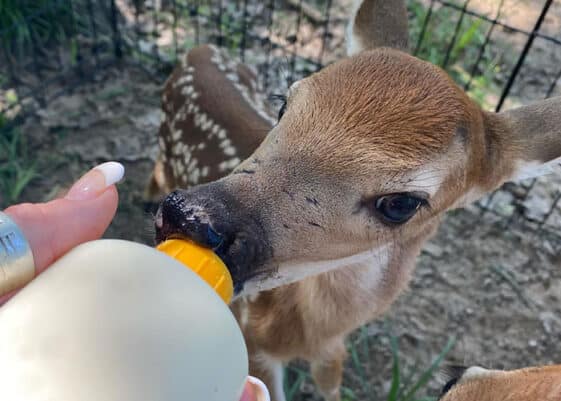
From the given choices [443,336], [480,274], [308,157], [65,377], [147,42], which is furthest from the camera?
[147,42]

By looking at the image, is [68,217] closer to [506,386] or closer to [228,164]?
[506,386]

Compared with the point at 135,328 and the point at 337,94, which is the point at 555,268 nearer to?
the point at 337,94

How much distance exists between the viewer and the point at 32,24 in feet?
12.8

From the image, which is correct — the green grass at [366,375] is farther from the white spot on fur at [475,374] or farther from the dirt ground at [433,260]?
the white spot on fur at [475,374]

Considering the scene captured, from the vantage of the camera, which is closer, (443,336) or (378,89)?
(378,89)

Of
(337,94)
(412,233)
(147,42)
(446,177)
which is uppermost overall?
(337,94)

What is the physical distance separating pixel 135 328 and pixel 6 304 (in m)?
0.18

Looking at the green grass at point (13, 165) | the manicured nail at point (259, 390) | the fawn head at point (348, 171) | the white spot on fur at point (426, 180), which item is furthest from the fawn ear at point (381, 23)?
the green grass at point (13, 165)

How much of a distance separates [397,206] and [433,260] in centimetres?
180

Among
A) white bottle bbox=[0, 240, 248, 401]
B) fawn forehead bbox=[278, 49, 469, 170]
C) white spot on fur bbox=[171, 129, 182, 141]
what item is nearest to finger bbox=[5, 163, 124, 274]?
white bottle bbox=[0, 240, 248, 401]

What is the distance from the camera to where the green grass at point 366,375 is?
2.58 m

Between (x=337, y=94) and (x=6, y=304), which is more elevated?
(x=6, y=304)

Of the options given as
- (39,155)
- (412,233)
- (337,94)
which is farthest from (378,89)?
(39,155)

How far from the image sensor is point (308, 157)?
5.17 ft
